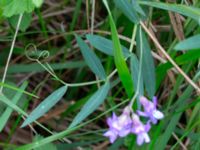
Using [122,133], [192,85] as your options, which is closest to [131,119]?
[122,133]

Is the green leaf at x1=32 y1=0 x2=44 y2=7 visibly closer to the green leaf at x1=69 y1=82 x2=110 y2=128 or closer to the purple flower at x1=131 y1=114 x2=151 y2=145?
the green leaf at x1=69 y1=82 x2=110 y2=128

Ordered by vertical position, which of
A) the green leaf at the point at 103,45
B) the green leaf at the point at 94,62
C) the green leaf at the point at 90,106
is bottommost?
the green leaf at the point at 90,106

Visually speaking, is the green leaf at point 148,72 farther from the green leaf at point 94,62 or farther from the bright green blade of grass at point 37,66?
the bright green blade of grass at point 37,66

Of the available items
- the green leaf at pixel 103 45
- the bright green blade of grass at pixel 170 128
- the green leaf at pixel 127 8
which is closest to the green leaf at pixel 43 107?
the green leaf at pixel 103 45

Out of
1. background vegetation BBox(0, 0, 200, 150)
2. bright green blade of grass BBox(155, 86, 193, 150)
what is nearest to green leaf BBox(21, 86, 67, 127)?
background vegetation BBox(0, 0, 200, 150)

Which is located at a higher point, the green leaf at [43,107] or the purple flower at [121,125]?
the green leaf at [43,107]

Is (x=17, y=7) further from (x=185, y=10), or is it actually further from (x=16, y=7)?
(x=185, y=10)

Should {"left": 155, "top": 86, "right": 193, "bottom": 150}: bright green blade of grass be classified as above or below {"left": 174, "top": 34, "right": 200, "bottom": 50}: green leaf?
below

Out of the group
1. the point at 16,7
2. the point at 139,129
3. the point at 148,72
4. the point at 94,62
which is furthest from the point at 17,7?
the point at 139,129
